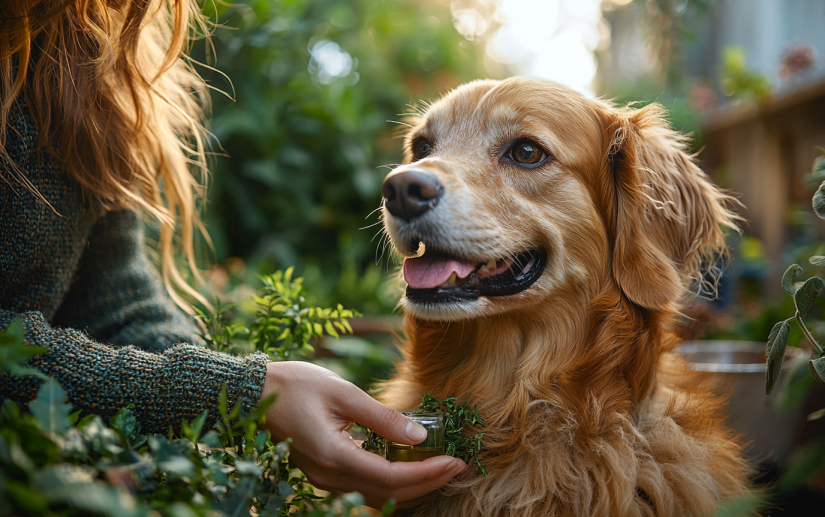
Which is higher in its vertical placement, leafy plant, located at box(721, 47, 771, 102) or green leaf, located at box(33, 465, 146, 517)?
leafy plant, located at box(721, 47, 771, 102)

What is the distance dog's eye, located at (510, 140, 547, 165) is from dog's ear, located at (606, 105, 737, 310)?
28 cm

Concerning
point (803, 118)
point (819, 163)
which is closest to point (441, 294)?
point (819, 163)

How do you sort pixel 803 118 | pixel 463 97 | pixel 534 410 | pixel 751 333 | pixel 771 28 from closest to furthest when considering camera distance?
pixel 534 410
pixel 463 97
pixel 751 333
pixel 803 118
pixel 771 28

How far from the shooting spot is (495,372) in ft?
5.75

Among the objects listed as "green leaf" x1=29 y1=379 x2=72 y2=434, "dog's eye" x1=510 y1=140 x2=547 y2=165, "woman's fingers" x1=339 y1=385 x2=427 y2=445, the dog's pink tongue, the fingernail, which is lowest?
the fingernail

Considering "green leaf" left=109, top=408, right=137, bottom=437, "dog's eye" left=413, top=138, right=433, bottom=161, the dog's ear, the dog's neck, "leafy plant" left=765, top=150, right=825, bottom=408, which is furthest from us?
"dog's eye" left=413, top=138, right=433, bottom=161

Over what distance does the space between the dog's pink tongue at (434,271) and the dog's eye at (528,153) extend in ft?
1.39

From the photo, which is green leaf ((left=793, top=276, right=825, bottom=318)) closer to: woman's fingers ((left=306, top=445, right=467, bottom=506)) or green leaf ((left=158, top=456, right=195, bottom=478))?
woman's fingers ((left=306, top=445, right=467, bottom=506))

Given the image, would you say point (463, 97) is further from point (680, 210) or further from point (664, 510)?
point (664, 510)

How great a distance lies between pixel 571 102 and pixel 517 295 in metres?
0.73

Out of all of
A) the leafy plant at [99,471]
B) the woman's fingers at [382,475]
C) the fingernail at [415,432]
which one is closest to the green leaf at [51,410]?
the leafy plant at [99,471]

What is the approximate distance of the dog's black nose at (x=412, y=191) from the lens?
157 centimetres

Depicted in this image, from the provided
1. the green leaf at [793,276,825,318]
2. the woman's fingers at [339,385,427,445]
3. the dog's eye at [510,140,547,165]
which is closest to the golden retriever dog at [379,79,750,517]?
the dog's eye at [510,140,547,165]

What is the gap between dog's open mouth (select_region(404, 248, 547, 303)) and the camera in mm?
1663
